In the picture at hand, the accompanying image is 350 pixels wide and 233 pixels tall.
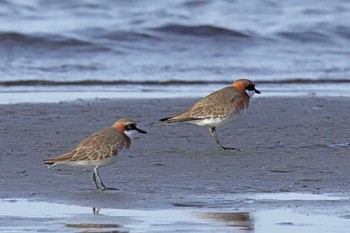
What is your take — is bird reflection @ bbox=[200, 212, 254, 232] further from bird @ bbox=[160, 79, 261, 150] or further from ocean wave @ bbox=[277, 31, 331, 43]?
ocean wave @ bbox=[277, 31, 331, 43]

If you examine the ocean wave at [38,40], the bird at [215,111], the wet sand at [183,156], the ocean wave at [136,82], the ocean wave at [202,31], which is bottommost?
the wet sand at [183,156]

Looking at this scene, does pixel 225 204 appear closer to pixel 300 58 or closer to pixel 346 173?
pixel 346 173

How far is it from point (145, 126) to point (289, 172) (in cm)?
316

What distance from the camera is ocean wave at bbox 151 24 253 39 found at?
23.9 metres

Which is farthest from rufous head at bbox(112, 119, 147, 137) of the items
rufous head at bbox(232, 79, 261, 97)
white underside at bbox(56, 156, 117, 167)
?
rufous head at bbox(232, 79, 261, 97)

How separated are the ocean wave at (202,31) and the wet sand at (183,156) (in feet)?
26.5

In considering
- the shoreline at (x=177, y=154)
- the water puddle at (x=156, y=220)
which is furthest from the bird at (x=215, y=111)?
the water puddle at (x=156, y=220)

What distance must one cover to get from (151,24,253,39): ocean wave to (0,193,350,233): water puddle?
49.2ft

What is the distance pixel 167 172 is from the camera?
10.6 metres

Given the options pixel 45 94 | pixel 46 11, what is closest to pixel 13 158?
pixel 45 94

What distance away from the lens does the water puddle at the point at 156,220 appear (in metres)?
8.18

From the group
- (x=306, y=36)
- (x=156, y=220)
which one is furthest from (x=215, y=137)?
(x=306, y=36)

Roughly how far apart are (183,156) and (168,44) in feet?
36.9

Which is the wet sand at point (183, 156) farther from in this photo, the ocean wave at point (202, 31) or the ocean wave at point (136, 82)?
the ocean wave at point (202, 31)
